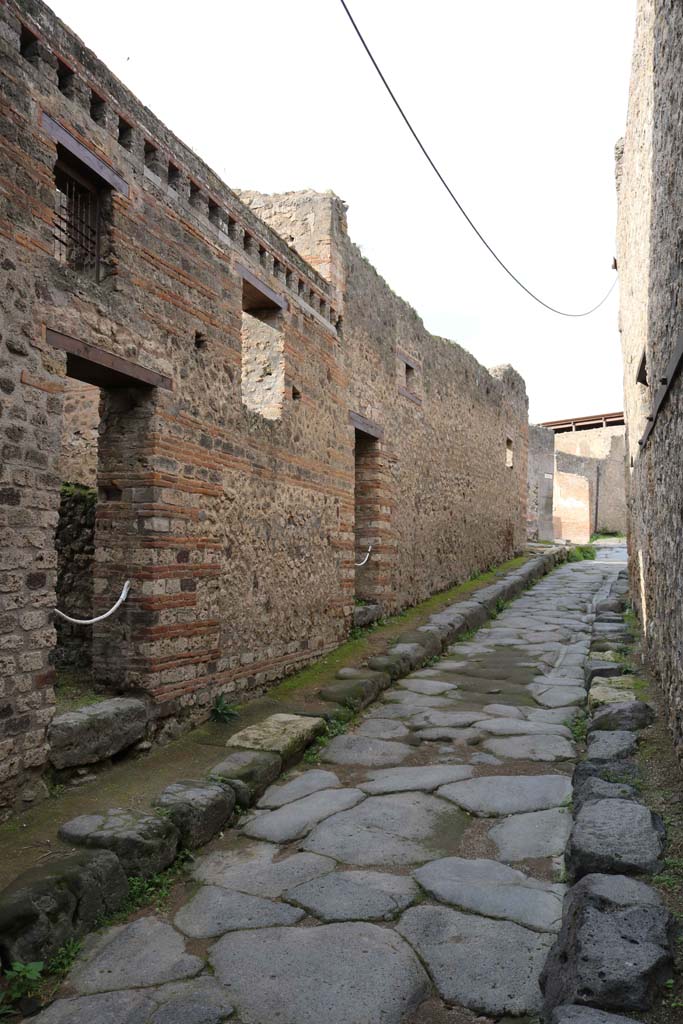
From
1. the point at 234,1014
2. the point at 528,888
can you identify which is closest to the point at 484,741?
the point at 528,888

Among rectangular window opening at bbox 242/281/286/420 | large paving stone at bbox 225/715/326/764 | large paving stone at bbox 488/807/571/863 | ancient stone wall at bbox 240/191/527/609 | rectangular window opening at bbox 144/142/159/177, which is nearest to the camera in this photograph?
large paving stone at bbox 488/807/571/863

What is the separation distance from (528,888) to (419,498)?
24.0ft

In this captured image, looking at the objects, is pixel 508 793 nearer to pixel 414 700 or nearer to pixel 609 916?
pixel 609 916

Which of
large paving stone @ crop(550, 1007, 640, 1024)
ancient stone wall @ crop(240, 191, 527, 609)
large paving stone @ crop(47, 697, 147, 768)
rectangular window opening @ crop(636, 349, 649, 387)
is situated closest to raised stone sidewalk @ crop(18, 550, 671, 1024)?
large paving stone @ crop(550, 1007, 640, 1024)

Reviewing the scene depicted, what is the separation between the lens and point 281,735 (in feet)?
14.6

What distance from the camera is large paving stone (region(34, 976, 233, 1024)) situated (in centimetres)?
208

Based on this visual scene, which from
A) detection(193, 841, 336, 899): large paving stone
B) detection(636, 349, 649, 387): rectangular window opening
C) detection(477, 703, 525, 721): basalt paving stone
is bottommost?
detection(193, 841, 336, 899): large paving stone

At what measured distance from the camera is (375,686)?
19.4 feet

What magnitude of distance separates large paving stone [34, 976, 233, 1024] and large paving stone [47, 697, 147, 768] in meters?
1.51

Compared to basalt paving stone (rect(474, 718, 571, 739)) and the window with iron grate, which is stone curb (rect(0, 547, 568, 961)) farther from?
the window with iron grate

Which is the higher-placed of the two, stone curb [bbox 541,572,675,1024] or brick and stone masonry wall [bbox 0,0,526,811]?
brick and stone masonry wall [bbox 0,0,526,811]

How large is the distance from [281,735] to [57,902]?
80.9 inches

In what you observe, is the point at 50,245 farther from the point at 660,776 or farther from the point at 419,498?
the point at 419,498

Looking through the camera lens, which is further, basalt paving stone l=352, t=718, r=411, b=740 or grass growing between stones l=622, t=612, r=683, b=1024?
basalt paving stone l=352, t=718, r=411, b=740
